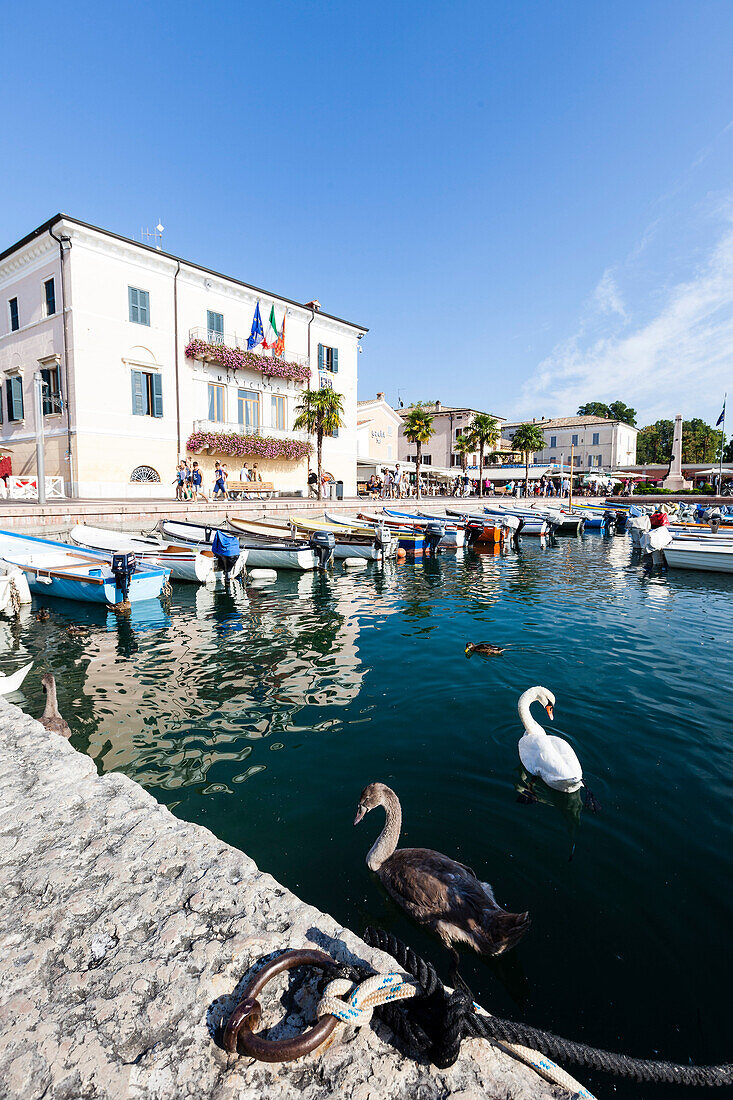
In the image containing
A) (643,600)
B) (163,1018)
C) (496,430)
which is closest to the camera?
(163,1018)

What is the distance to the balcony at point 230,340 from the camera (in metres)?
31.3

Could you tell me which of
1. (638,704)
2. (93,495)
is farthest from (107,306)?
(638,704)

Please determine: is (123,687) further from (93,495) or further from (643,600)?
(93,495)

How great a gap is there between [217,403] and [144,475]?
7.08 m

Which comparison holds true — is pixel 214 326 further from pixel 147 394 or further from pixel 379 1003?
pixel 379 1003

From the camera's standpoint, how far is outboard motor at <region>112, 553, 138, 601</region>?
13221 mm

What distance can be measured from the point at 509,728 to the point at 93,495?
26.7 m

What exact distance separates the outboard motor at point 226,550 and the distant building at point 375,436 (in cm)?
3152

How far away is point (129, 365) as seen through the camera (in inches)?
1118

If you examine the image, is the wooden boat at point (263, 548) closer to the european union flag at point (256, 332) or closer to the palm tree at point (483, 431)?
the european union flag at point (256, 332)

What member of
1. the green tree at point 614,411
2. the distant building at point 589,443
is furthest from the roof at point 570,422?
the green tree at point 614,411

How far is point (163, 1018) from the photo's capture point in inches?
76.0

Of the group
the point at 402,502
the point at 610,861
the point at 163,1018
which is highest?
the point at 402,502

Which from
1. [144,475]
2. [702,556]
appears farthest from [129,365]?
[702,556]
